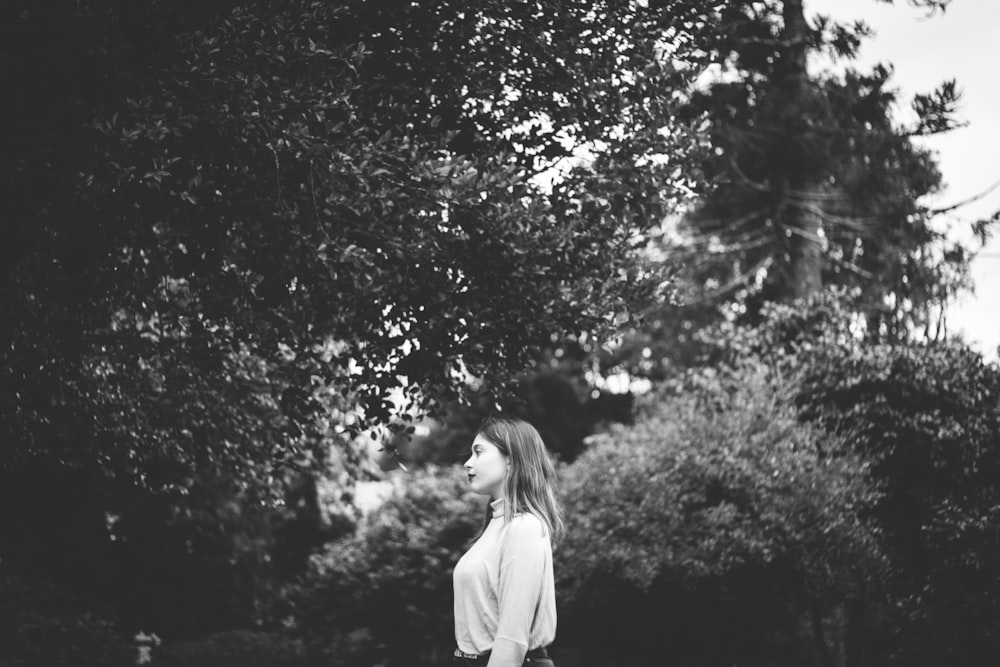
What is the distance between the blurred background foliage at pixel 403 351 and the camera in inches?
270

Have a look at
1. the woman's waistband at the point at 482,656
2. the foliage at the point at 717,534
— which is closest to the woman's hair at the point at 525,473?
the woman's waistband at the point at 482,656

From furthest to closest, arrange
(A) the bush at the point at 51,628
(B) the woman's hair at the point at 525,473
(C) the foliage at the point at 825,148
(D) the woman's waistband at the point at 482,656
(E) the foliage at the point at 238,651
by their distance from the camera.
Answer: (C) the foliage at the point at 825,148
(E) the foliage at the point at 238,651
(A) the bush at the point at 51,628
(B) the woman's hair at the point at 525,473
(D) the woman's waistband at the point at 482,656

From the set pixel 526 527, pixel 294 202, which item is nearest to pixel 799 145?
pixel 294 202

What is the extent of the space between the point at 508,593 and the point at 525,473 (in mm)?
565

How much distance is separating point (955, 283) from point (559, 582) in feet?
33.1

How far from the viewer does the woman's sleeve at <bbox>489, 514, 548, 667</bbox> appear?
12.1ft

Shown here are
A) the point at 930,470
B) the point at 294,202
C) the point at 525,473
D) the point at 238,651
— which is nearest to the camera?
the point at 525,473

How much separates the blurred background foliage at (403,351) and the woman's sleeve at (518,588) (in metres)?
1.82

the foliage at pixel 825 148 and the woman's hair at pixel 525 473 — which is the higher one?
the foliage at pixel 825 148

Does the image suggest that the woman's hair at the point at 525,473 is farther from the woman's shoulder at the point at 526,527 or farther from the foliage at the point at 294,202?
the foliage at the point at 294,202

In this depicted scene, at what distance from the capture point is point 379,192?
7.02 meters

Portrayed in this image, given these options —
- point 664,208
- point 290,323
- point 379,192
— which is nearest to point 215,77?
point 379,192

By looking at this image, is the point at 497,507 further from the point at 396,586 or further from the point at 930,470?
the point at 396,586

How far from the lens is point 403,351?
799 cm
